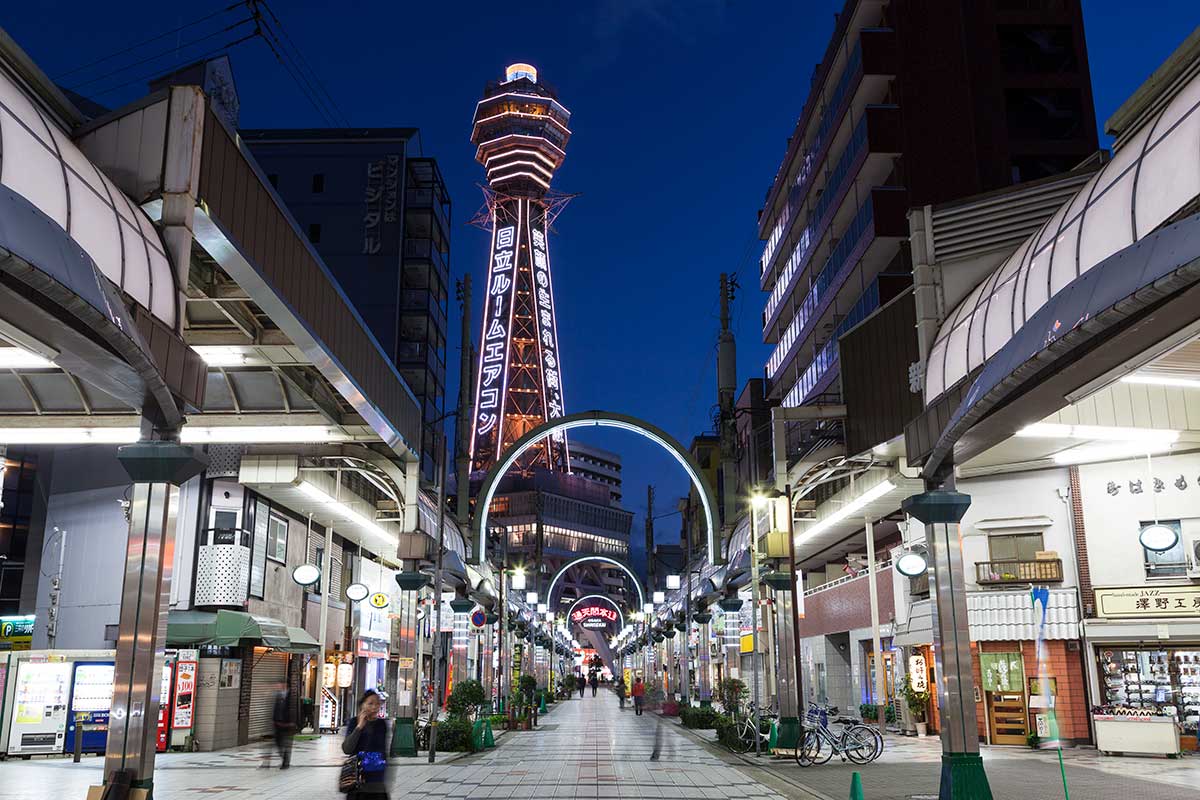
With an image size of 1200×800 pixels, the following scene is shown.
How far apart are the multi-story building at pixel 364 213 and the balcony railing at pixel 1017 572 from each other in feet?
135

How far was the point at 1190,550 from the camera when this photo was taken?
84.7ft

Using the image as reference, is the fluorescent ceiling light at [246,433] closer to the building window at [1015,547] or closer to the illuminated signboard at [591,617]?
the building window at [1015,547]

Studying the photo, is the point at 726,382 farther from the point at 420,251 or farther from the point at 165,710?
the point at 420,251

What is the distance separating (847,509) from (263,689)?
788 inches

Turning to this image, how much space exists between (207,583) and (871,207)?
33.9 metres

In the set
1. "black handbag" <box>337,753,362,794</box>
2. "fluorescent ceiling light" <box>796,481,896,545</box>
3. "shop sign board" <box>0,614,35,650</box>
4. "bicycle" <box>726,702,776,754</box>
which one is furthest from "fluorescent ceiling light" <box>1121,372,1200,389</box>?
"shop sign board" <box>0,614,35,650</box>

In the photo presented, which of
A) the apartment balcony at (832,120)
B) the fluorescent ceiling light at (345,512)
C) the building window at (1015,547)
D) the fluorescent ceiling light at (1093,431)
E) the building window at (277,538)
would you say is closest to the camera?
the fluorescent ceiling light at (1093,431)

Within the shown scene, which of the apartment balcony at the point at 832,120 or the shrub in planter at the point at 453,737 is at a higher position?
the apartment balcony at the point at 832,120

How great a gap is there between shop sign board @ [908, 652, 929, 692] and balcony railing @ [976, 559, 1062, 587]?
5.81m

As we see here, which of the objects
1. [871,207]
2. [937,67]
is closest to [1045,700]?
[871,207]

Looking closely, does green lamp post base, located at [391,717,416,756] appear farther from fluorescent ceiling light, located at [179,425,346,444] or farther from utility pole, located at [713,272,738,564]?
utility pole, located at [713,272,738,564]

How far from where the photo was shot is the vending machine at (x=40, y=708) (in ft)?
80.4

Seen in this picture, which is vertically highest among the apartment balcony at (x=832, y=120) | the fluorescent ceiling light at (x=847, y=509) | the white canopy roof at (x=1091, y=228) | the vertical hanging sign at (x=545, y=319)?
the vertical hanging sign at (x=545, y=319)

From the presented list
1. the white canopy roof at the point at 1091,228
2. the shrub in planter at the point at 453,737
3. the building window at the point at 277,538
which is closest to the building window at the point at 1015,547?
the white canopy roof at the point at 1091,228
